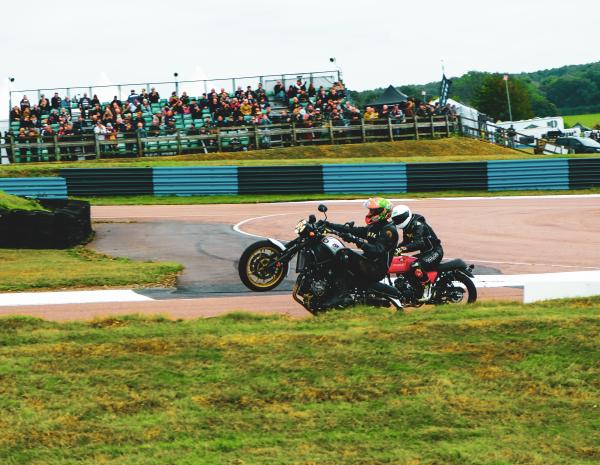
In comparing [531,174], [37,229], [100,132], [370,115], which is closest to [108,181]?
[100,132]

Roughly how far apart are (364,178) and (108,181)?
7.74m

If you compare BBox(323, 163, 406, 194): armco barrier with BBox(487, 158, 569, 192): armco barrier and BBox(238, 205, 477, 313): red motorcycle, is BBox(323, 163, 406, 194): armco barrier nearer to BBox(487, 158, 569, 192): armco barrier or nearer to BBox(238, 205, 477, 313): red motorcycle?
BBox(487, 158, 569, 192): armco barrier

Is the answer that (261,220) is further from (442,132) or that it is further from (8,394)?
(442,132)

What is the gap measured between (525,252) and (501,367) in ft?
31.6

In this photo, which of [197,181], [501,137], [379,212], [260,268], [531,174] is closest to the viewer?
[379,212]

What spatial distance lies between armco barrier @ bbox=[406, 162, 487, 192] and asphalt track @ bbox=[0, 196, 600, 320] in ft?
6.14

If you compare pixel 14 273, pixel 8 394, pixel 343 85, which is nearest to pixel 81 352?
pixel 8 394

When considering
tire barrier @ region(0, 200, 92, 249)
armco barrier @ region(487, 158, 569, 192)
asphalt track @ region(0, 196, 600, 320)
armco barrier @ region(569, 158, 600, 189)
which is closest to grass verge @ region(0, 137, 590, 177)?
armco barrier @ region(487, 158, 569, 192)

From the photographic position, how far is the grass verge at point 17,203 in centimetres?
1723

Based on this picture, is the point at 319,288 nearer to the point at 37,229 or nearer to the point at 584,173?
the point at 37,229

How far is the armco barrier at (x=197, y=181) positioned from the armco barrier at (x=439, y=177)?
5.48 m

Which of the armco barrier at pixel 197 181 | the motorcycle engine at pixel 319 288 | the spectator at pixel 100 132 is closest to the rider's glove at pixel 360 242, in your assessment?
the motorcycle engine at pixel 319 288

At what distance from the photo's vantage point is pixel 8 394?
6887 mm

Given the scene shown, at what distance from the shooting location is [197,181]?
91.2ft
